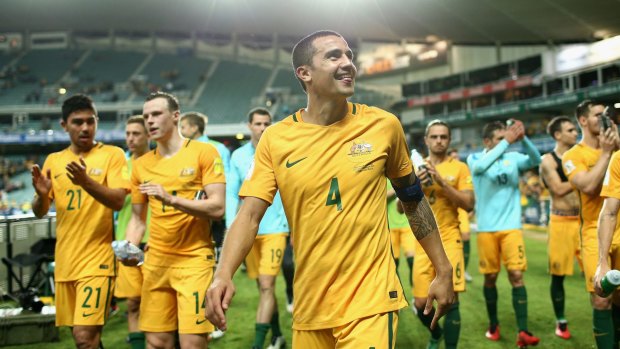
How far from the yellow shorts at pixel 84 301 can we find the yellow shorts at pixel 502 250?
3889mm

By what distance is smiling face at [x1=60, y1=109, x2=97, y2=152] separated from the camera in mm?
4047

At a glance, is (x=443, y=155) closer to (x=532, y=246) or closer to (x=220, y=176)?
(x=220, y=176)

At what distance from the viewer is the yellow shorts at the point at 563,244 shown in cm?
562

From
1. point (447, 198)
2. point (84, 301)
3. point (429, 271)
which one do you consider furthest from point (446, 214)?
point (84, 301)

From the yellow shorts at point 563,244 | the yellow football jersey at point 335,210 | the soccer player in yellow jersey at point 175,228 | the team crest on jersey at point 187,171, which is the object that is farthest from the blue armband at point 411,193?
the yellow shorts at point 563,244

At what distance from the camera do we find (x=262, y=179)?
2352 millimetres

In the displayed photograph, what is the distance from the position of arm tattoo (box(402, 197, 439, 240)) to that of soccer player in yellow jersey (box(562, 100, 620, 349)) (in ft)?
6.81

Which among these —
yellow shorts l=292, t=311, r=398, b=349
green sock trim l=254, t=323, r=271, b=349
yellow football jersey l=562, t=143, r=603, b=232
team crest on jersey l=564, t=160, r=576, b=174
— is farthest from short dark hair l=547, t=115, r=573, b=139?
yellow shorts l=292, t=311, r=398, b=349

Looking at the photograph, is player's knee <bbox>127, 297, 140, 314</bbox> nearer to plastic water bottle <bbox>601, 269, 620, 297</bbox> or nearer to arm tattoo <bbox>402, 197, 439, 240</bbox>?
arm tattoo <bbox>402, 197, 439, 240</bbox>

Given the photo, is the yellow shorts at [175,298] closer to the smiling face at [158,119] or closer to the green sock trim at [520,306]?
the smiling face at [158,119]

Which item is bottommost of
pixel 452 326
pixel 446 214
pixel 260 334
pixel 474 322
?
pixel 474 322

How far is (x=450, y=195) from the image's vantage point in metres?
4.68

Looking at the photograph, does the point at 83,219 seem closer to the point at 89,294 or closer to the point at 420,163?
the point at 89,294

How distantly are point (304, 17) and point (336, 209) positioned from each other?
30.5 m
